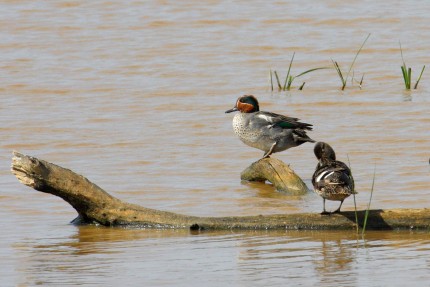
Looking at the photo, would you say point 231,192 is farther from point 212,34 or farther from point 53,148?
point 212,34

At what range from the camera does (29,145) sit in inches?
508

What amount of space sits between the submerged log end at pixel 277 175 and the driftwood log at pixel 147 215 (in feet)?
6.42

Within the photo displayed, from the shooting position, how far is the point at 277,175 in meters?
10.3

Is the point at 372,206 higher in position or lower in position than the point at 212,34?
lower

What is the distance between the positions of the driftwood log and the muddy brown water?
0.09m

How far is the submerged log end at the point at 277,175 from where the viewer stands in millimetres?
10062

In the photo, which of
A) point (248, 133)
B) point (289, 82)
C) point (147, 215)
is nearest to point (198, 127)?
point (289, 82)

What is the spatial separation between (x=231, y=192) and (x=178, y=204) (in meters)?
0.76

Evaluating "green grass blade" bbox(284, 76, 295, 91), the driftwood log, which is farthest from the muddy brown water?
"green grass blade" bbox(284, 76, 295, 91)

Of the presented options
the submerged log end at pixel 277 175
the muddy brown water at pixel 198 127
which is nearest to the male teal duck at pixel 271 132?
the muddy brown water at pixel 198 127

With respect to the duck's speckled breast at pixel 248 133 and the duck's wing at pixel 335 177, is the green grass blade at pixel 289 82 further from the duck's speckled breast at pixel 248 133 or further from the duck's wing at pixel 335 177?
the duck's wing at pixel 335 177

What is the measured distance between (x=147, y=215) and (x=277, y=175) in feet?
7.14

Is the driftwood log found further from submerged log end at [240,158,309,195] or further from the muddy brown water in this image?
submerged log end at [240,158,309,195]

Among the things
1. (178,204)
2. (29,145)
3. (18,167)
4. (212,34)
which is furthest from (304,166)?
(212,34)
